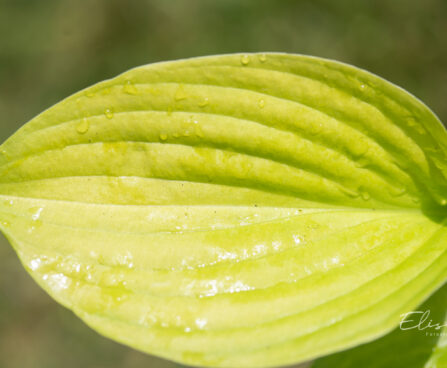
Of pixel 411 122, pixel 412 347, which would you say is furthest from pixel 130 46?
pixel 412 347

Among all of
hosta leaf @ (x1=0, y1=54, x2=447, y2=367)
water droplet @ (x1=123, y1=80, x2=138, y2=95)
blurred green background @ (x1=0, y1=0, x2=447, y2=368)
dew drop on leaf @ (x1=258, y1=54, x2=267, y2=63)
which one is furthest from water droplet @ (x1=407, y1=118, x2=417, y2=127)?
blurred green background @ (x1=0, y1=0, x2=447, y2=368)

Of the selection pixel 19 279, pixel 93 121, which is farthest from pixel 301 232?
pixel 19 279

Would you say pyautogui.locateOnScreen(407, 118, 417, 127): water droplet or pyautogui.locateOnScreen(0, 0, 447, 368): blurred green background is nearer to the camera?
pyautogui.locateOnScreen(407, 118, 417, 127): water droplet

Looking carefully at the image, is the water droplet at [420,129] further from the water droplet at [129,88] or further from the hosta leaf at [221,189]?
the water droplet at [129,88]

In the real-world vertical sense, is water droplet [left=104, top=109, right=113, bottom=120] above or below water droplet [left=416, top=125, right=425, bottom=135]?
above

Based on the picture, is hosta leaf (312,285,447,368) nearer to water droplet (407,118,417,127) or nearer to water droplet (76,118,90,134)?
water droplet (407,118,417,127)

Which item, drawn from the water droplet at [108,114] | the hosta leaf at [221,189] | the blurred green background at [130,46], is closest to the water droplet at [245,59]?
the hosta leaf at [221,189]
